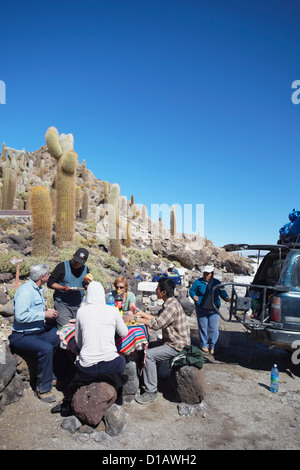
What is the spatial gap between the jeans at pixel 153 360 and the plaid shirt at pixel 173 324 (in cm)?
10

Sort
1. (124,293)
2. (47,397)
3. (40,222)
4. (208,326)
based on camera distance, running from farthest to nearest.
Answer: (40,222) < (208,326) < (124,293) < (47,397)

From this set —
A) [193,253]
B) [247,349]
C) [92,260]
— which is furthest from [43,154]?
[247,349]

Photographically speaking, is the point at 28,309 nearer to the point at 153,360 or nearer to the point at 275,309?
the point at 153,360

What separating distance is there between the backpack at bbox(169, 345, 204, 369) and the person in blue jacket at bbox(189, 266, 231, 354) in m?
2.01

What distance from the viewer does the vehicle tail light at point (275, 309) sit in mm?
5002

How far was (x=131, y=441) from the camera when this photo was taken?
3.30 m

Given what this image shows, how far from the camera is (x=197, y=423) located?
3738mm

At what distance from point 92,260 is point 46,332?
29.6 feet

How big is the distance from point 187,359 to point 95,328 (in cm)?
143

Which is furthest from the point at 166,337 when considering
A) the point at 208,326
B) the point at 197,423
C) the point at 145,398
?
the point at 208,326

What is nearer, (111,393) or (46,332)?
(111,393)

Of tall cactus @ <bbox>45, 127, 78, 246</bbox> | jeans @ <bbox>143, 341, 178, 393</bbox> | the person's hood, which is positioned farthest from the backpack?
tall cactus @ <bbox>45, 127, 78, 246</bbox>

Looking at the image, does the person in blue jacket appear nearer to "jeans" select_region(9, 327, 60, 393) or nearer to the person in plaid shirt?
the person in plaid shirt
